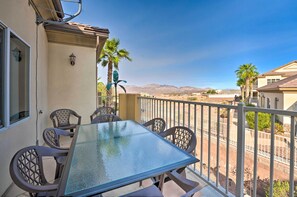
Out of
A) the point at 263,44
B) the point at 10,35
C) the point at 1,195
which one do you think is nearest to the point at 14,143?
the point at 1,195

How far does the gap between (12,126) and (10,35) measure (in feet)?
3.73

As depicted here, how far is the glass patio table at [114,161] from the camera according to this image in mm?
952

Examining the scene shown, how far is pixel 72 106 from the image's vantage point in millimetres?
4559

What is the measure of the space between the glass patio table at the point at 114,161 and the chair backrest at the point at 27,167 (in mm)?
288

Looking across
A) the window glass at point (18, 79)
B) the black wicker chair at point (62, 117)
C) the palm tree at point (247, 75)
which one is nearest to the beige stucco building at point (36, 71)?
the window glass at point (18, 79)

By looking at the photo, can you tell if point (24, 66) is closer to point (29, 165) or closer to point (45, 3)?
point (45, 3)

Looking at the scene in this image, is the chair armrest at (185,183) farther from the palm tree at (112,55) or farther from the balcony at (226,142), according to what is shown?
the palm tree at (112,55)

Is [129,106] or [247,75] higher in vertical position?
[247,75]

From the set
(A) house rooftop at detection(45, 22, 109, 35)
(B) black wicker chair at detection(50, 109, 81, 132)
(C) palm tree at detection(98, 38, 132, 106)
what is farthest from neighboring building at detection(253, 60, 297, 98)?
(B) black wicker chair at detection(50, 109, 81, 132)

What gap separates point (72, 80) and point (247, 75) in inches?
1065

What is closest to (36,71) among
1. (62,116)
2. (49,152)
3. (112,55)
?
(62,116)

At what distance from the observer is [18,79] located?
2.46m

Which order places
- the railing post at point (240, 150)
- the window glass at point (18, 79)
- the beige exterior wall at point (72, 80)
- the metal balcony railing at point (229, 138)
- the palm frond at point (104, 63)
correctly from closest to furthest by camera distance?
the metal balcony railing at point (229, 138) < the railing post at point (240, 150) < the window glass at point (18, 79) < the beige exterior wall at point (72, 80) < the palm frond at point (104, 63)

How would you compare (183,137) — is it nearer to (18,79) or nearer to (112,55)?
(18,79)
